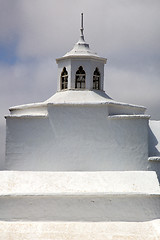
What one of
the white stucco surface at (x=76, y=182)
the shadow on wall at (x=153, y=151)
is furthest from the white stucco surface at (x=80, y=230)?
the shadow on wall at (x=153, y=151)

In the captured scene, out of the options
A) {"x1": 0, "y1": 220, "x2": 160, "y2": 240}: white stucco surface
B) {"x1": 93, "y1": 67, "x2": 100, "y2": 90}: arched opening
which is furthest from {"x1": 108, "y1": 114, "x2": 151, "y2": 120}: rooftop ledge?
{"x1": 0, "y1": 220, "x2": 160, "y2": 240}: white stucco surface

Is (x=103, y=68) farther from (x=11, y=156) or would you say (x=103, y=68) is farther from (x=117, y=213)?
(x=117, y=213)

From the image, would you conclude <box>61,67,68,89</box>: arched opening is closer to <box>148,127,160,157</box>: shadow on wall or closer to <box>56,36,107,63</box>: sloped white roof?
<box>56,36,107,63</box>: sloped white roof

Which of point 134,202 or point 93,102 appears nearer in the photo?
point 134,202

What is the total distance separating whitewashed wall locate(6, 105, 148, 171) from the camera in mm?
14781

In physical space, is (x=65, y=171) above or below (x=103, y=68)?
below

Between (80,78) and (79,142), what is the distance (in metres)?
3.74

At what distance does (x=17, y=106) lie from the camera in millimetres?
16844

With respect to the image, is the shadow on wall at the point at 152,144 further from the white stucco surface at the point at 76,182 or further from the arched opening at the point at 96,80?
the arched opening at the point at 96,80

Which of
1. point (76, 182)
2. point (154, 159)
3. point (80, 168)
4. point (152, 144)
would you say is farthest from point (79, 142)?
point (152, 144)

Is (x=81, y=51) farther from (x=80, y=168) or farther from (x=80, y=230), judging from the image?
(x=80, y=230)

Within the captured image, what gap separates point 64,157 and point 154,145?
4.04 meters

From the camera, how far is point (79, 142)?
587 inches

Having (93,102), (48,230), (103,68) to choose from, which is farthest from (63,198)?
(103,68)
